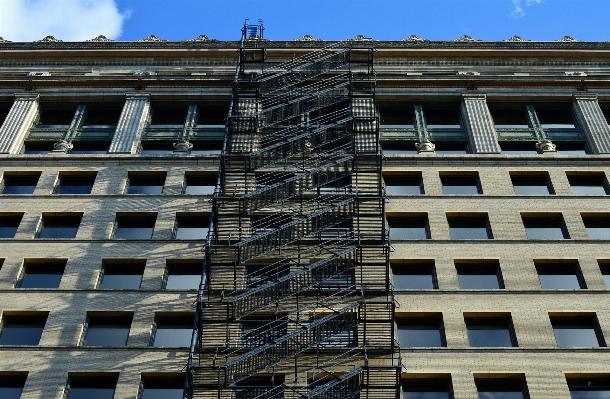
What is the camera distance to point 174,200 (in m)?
47.3

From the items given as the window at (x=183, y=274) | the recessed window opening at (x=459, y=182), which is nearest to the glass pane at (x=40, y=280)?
the window at (x=183, y=274)

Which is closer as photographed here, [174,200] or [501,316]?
Result: [501,316]

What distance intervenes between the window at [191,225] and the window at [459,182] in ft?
38.6

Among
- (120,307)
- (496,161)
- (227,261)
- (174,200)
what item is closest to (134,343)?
(120,307)

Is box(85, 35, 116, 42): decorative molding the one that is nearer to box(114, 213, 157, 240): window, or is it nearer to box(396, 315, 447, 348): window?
box(114, 213, 157, 240): window

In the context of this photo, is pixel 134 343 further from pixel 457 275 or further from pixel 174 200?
pixel 457 275

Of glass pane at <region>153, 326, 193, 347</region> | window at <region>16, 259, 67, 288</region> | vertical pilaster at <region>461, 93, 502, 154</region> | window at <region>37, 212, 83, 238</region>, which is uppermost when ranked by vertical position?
vertical pilaster at <region>461, 93, 502, 154</region>

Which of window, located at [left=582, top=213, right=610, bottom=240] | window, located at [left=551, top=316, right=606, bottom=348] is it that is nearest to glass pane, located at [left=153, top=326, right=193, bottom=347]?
window, located at [left=551, top=316, right=606, bottom=348]

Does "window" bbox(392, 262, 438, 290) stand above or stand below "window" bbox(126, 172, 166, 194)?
below

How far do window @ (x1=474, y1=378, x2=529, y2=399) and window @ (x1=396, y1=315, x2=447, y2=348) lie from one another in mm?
2321

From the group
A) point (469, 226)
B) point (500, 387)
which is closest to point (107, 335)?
point (500, 387)

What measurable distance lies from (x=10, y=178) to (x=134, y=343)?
14.9 m

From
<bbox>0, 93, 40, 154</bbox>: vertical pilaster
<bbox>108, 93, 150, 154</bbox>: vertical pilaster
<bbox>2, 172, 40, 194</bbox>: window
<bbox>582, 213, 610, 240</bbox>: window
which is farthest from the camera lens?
<bbox>0, 93, 40, 154</bbox>: vertical pilaster

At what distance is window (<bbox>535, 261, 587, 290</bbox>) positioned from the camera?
4272cm
